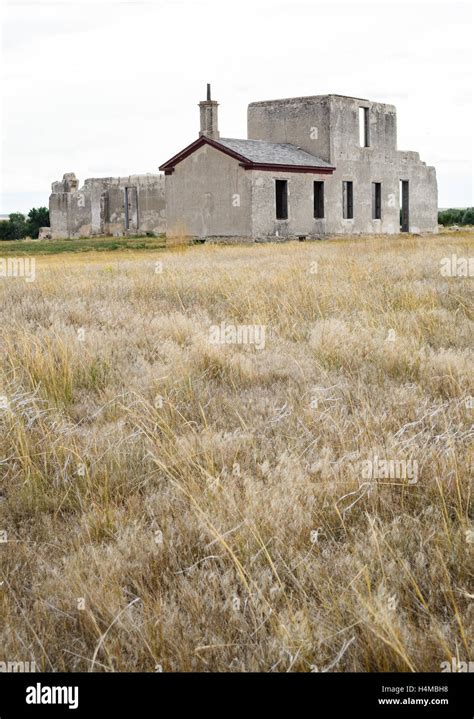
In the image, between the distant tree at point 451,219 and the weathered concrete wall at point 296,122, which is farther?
the distant tree at point 451,219

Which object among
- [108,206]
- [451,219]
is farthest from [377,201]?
[451,219]

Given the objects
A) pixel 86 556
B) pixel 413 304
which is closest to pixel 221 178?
pixel 413 304

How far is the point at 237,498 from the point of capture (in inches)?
148

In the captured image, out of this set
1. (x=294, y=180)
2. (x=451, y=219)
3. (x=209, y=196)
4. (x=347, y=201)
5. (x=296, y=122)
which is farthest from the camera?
(x=451, y=219)

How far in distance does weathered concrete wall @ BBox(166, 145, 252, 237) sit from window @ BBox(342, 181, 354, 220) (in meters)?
6.18

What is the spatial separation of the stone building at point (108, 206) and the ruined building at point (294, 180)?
0.29 ft

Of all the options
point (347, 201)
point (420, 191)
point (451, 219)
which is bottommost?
point (347, 201)

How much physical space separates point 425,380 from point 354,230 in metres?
27.7

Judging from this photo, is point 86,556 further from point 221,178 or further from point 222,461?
point 221,178

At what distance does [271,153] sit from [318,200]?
3.41 metres

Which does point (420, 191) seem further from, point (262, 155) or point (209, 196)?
point (209, 196)

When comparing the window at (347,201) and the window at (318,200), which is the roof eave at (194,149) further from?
the window at (347,201)

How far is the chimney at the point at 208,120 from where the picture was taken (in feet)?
90.4

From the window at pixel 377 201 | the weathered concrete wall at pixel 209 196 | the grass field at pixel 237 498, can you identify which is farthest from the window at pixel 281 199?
the grass field at pixel 237 498
